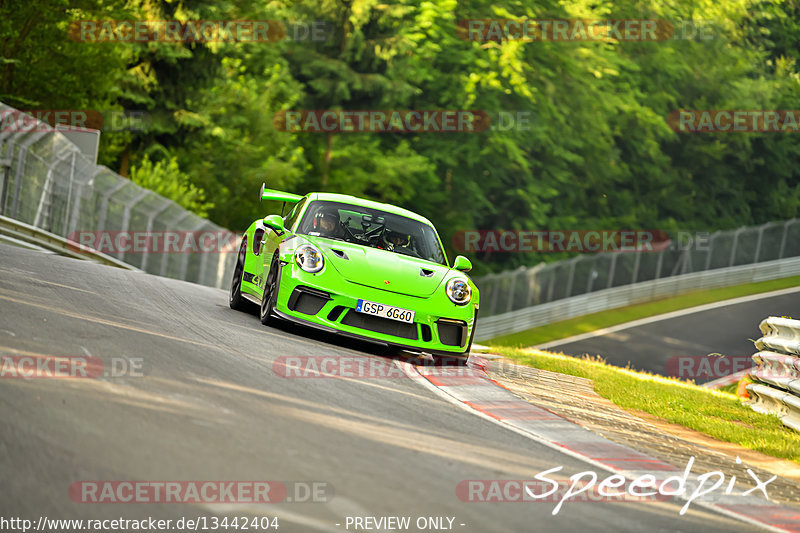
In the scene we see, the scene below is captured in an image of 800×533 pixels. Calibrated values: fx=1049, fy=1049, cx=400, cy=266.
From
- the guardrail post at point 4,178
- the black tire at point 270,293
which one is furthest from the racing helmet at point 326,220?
the guardrail post at point 4,178

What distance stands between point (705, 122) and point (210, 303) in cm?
4839

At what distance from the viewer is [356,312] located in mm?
9625

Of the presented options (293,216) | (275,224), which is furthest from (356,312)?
(293,216)

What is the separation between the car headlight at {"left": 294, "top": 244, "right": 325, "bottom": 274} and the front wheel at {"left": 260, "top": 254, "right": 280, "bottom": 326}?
305 millimetres

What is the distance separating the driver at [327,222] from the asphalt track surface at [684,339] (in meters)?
20.2

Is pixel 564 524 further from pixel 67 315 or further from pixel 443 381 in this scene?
pixel 67 315

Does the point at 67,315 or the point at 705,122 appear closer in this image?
the point at 67,315

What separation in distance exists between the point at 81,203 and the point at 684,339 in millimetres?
21805

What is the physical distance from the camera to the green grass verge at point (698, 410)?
8.71 meters

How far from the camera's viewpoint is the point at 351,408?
6699 millimetres

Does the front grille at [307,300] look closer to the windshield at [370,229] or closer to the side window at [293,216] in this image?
the windshield at [370,229]

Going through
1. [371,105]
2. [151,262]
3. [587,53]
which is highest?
[587,53]

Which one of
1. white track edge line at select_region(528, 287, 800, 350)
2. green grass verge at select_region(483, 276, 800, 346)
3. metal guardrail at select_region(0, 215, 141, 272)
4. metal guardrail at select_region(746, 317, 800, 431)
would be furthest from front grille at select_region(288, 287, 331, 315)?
green grass verge at select_region(483, 276, 800, 346)

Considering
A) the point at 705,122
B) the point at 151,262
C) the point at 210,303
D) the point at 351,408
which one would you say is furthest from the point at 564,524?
the point at 705,122
